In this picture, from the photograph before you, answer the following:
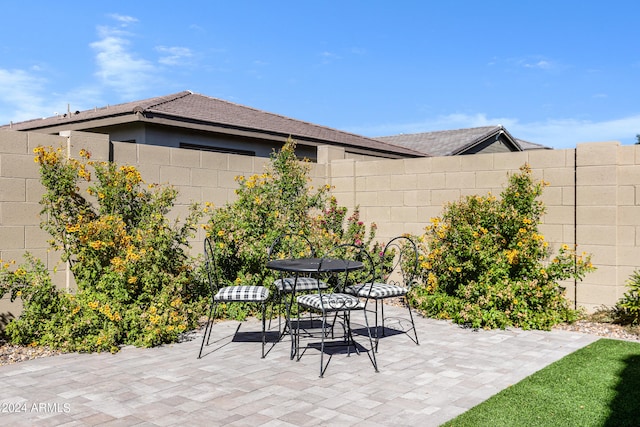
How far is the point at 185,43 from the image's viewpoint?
30.6 ft

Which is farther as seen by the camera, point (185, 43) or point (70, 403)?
point (185, 43)

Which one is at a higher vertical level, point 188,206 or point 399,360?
point 188,206

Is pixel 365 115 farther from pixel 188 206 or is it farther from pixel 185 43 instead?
pixel 188 206

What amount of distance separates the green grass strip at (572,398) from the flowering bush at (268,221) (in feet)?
12.4

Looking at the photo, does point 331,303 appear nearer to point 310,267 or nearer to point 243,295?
point 310,267

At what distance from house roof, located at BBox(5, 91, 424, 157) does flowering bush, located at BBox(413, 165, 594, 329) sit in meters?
5.14

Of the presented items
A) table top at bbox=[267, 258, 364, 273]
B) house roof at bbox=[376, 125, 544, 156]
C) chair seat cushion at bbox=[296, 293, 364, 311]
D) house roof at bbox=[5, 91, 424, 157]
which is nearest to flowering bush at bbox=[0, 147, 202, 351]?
table top at bbox=[267, 258, 364, 273]

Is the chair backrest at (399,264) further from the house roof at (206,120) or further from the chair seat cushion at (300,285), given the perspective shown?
the house roof at (206,120)

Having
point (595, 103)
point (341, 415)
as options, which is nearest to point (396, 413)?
point (341, 415)

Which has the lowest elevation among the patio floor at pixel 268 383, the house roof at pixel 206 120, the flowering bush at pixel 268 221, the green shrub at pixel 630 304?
the patio floor at pixel 268 383

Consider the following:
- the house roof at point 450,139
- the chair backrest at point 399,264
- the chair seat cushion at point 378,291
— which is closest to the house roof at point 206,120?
the house roof at point 450,139

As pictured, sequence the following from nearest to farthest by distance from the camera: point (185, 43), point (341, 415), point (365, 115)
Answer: point (341, 415) → point (185, 43) → point (365, 115)

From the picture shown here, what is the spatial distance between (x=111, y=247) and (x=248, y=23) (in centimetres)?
534

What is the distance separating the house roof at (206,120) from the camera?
10.1 metres
